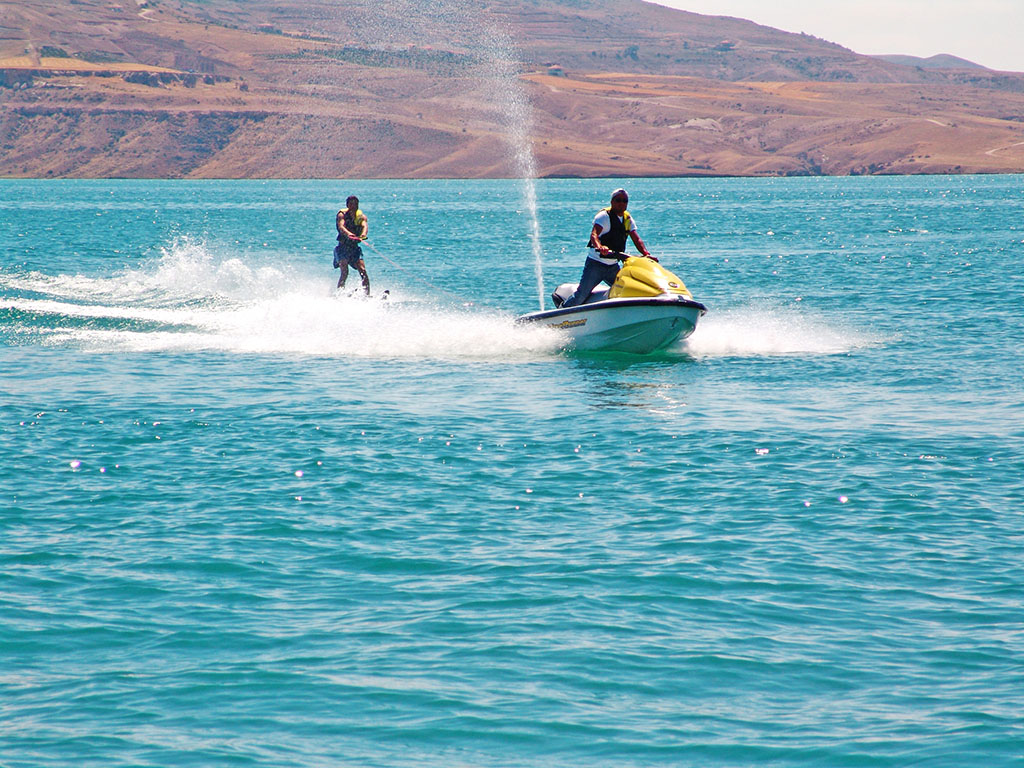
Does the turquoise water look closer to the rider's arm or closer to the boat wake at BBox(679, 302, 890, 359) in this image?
the boat wake at BBox(679, 302, 890, 359)

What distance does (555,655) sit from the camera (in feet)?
25.5

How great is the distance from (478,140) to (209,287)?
543 feet

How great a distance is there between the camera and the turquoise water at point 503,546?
694cm

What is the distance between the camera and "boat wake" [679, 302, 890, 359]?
67.8ft

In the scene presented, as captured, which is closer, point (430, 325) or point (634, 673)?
point (634, 673)

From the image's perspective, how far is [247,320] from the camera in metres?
24.6

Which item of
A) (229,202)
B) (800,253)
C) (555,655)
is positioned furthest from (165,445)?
(229,202)

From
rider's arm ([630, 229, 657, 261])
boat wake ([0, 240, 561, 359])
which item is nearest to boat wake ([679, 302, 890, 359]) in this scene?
rider's arm ([630, 229, 657, 261])

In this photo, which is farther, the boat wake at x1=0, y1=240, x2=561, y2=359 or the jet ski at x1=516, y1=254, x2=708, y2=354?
the boat wake at x1=0, y1=240, x2=561, y2=359

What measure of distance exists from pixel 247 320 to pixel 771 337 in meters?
10.6

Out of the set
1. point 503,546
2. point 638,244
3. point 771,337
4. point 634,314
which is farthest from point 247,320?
point 503,546

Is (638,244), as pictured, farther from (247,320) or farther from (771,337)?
(247,320)

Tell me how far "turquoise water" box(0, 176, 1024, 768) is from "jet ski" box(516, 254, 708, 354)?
431 mm

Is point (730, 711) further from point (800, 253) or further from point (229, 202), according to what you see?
point (229, 202)
